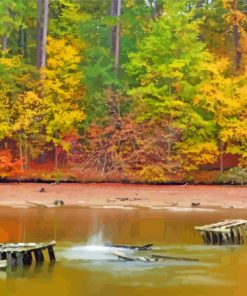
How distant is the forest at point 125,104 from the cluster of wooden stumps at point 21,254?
2567cm

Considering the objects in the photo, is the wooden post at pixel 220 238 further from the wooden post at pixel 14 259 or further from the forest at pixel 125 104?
the forest at pixel 125 104

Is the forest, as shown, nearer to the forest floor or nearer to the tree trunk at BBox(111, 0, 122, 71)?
the tree trunk at BBox(111, 0, 122, 71)

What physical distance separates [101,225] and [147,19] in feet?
98.1

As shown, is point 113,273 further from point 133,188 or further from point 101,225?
point 133,188

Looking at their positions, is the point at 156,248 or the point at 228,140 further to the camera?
the point at 228,140

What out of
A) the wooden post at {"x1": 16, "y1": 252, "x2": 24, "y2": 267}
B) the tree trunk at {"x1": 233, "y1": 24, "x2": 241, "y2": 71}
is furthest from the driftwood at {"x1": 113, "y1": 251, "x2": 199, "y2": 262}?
the tree trunk at {"x1": 233, "y1": 24, "x2": 241, "y2": 71}

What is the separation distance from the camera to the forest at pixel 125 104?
48156 millimetres

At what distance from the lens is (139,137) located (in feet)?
160

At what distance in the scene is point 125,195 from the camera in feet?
138

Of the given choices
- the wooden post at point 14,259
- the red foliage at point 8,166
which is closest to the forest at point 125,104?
the red foliage at point 8,166

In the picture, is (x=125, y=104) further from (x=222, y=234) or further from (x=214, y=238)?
(x=222, y=234)

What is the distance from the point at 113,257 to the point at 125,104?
29733mm

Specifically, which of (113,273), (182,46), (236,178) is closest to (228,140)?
(236,178)

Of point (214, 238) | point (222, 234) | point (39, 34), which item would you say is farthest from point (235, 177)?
point (222, 234)
